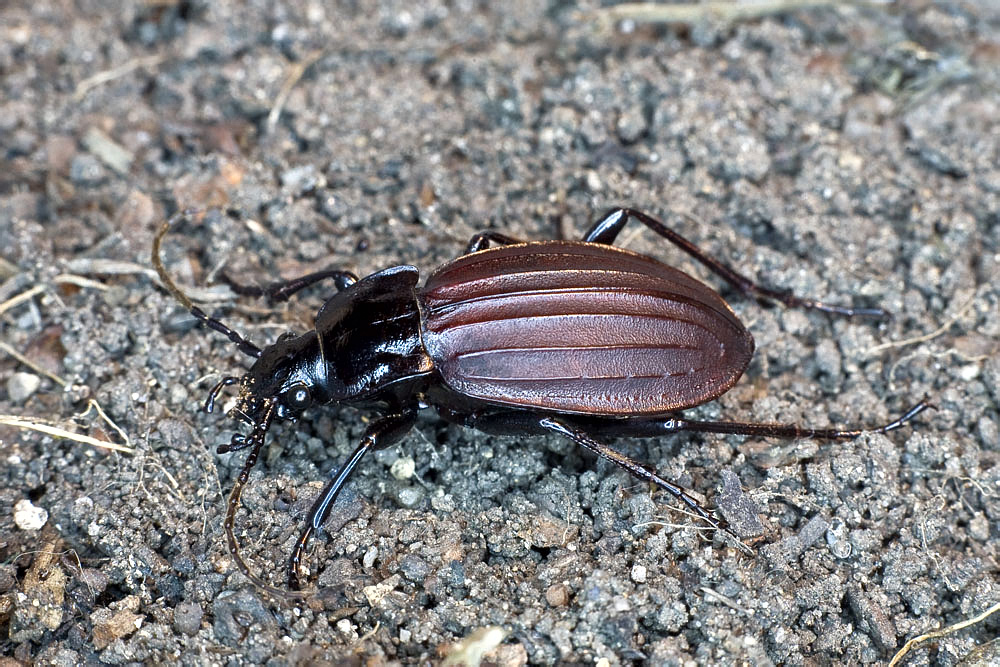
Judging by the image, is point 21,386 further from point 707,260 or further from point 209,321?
point 707,260

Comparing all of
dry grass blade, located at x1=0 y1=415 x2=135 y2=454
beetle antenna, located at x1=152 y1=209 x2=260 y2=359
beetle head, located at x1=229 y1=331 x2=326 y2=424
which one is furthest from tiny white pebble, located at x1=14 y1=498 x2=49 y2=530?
beetle antenna, located at x1=152 y1=209 x2=260 y2=359

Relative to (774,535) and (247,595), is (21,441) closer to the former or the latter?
(247,595)

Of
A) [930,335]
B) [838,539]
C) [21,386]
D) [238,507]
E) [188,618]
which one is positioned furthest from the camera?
[930,335]

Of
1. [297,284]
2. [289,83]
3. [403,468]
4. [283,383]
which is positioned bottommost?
[403,468]

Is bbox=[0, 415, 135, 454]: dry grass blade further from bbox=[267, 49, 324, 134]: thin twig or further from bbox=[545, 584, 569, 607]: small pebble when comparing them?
bbox=[267, 49, 324, 134]: thin twig

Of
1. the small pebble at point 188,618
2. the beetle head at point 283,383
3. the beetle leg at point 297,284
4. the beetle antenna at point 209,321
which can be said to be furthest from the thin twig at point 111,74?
the small pebble at point 188,618

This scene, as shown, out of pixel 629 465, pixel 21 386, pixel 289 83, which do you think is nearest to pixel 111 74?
pixel 289 83
